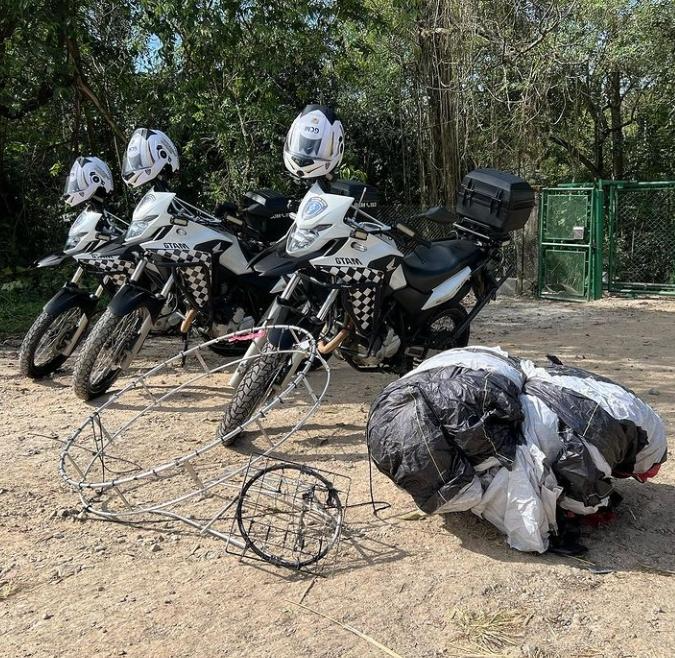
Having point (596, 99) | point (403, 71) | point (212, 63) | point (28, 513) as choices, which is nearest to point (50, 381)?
point (28, 513)

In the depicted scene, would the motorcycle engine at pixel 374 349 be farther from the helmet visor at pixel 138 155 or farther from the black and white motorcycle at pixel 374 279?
the helmet visor at pixel 138 155

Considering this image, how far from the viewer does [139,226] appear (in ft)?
16.7

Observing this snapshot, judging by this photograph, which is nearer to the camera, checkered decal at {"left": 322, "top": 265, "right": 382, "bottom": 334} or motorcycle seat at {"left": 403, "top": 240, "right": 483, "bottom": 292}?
checkered decal at {"left": 322, "top": 265, "right": 382, "bottom": 334}

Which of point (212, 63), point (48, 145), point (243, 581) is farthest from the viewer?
point (48, 145)

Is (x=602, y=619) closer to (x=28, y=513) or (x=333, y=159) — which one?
(x=28, y=513)

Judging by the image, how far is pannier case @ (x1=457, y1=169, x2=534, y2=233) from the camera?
503 centimetres

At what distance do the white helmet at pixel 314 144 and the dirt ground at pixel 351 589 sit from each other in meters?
1.70

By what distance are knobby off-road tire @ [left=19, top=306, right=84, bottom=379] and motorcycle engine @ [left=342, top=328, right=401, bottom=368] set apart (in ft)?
7.27

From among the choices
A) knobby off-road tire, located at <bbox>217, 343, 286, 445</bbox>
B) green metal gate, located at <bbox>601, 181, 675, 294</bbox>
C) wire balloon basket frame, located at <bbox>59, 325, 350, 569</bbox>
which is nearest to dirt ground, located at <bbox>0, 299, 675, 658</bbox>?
wire balloon basket frame, located at <bbox>59, 325, 350, 569</bbox>

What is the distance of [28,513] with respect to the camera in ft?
11.0

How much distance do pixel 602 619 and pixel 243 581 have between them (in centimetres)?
121

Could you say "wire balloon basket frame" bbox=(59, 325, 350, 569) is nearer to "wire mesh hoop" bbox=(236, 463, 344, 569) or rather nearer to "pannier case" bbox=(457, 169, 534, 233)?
"wire mesh hoop" bbox=(236, 463, 344, 569)

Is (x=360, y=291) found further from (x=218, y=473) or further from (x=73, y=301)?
(x=73, y=301)

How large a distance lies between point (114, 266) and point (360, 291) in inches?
79.0
